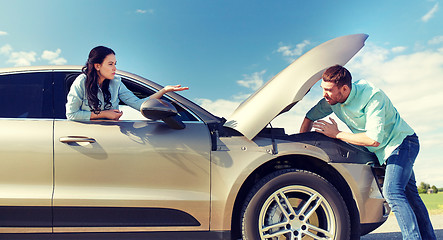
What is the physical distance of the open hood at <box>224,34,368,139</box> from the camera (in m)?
3.04

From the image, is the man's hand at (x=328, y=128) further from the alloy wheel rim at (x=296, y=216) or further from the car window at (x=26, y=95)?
the car window at (x=26, y=95)

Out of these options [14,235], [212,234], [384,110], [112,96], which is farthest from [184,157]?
[384,110]

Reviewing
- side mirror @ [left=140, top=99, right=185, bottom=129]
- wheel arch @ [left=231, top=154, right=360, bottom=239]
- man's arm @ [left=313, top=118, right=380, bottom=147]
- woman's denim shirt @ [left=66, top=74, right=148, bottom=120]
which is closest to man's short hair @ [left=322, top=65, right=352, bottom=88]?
man's arm @ [left=313, top=118, right=380, bottom=147]

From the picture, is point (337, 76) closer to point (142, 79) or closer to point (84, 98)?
point (142, 79)

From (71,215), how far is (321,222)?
2.04 meters

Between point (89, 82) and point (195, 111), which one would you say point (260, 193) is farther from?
point (89, 82)

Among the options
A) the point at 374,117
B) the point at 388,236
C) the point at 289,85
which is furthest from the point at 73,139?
the point at 388,236

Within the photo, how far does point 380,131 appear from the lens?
3002 mm

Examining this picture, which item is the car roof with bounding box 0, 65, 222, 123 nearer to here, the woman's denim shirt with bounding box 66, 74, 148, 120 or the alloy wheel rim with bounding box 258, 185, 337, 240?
the woman's denim shirt with bounding box 66, 74, 148, 120

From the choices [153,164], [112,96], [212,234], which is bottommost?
[212,234]

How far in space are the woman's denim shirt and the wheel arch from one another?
1.20m

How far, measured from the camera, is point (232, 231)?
3.08 m

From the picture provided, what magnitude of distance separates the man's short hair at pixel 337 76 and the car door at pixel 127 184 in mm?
1197

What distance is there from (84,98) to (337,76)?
6.90 ft
